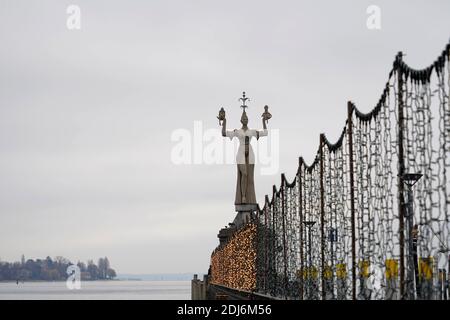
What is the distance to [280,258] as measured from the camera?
28672mm

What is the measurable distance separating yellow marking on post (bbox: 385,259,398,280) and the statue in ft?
114

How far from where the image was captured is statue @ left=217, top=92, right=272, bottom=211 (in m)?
50.2

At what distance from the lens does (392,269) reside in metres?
14.0

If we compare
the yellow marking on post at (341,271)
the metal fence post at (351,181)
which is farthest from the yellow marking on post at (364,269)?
the yellow marking on post at (341,271)

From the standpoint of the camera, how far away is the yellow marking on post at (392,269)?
45.8ft

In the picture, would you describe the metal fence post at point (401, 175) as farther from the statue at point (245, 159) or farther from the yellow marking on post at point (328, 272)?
the statue at point (245, 159)

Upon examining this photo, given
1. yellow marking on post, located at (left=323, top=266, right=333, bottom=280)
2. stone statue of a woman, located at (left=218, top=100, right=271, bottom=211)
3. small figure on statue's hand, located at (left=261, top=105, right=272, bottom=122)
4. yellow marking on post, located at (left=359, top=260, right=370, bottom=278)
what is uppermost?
small figure on statue's hand, located at (left=261, top=105, right=272, bottom=122)

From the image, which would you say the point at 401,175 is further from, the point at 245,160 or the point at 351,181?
the point at 245,160

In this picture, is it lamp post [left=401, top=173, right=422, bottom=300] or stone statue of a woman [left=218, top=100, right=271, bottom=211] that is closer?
lamp post [left=401, top=173, right=422, bottom=300]

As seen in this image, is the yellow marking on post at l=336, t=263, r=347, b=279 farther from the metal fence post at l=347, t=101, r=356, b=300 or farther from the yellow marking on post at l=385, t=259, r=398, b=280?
the yellow marking on post at l=385, t=259, r=398, b=280

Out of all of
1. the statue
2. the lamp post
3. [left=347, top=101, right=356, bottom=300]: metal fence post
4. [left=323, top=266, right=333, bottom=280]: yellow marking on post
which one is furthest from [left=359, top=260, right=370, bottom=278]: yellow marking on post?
the statue

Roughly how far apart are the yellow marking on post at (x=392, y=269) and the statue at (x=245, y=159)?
34.8 m

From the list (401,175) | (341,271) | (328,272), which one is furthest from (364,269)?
(328,272)
